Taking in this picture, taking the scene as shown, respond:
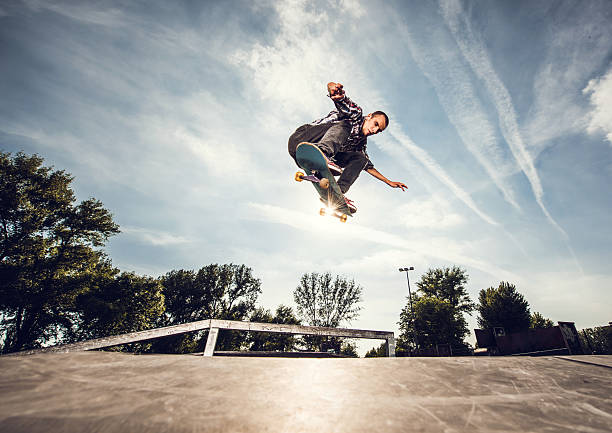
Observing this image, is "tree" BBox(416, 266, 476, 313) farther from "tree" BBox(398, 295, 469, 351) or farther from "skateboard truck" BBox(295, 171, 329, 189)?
"skateboard truck" BBox(295, 171, 329, 189)

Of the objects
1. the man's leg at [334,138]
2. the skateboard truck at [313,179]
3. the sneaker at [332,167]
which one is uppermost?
the man's leg at [334,138]

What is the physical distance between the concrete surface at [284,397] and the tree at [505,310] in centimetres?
4045

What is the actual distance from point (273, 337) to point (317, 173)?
98.6 ft

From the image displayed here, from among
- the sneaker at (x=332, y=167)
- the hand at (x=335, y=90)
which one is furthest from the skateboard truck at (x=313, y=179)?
the hand at (x=335, y=90)

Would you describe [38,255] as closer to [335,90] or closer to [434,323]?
[335,90]

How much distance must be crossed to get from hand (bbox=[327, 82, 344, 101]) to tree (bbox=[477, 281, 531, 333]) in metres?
39.3

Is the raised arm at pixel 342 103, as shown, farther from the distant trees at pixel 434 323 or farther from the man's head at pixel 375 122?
the distant trees at pixel 434 323

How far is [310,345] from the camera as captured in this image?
29484mm

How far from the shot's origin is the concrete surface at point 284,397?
2.33ft

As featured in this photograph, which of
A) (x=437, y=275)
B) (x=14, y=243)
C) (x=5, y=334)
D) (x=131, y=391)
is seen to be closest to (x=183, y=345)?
(x=5, y=334)

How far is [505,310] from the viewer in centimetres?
3222

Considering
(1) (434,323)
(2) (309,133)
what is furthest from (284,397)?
(1) (434,323)

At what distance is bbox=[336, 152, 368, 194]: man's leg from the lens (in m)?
5.21

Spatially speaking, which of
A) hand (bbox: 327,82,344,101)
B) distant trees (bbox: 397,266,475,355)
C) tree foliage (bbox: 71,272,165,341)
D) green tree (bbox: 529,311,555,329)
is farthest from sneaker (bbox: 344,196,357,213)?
green tree (bbox: 529,311,555,329)
